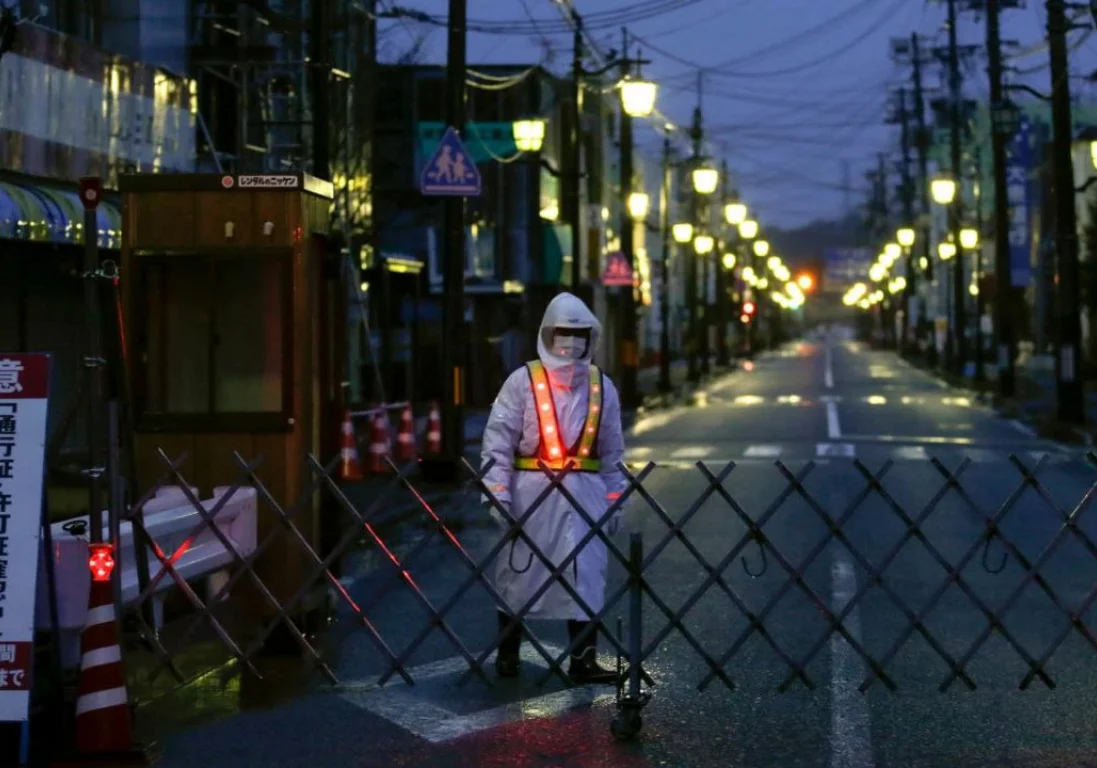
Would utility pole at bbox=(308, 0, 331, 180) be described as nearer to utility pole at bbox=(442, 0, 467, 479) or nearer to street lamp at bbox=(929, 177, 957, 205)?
utility pole at bbox=(442, 0, 467, 479)

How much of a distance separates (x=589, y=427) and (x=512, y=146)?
35.6m

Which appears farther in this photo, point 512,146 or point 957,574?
point 512,146

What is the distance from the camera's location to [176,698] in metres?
8.45

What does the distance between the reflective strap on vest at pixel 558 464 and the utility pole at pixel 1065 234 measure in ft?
77.7

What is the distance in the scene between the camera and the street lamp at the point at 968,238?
2014 inches

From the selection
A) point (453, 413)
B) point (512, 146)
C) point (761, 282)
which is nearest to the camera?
point (453, 413)

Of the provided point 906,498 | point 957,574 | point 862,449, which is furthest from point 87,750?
point 862,449

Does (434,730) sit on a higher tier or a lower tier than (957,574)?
lower

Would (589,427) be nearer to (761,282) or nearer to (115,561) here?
(115,561)

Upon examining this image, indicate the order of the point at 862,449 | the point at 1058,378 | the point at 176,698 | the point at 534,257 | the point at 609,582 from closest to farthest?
the point at 176,698, the point at 609,582, the point at 862,449, the point at 1058,378, the point at 534,257

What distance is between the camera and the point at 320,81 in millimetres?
17812

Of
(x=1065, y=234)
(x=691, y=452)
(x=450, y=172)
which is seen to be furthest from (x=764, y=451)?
(x=1065, y=234)

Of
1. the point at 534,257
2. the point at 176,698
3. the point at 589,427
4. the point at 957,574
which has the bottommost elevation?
the point at 176,698

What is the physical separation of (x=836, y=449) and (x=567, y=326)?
17.8 m
